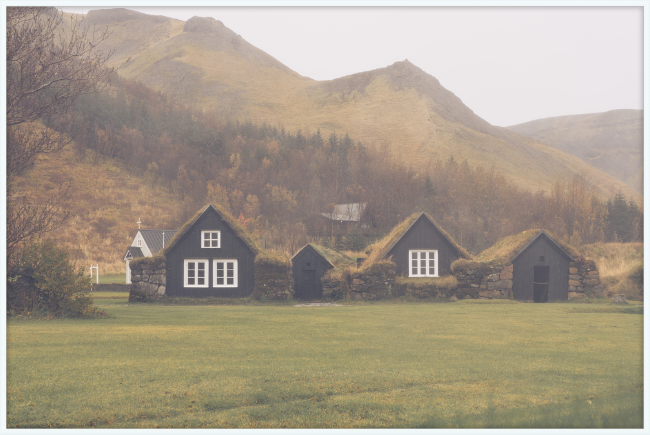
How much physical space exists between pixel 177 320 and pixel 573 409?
1355cm

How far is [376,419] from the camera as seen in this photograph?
712cm

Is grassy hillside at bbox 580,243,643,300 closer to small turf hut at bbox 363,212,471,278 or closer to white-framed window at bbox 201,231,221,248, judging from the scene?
small turf hut at bbox 363,212,471,278

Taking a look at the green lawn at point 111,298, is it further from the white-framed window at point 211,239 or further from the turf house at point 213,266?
the white-framed window at point 211,239

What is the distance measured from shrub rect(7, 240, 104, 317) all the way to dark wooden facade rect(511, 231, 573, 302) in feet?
76.6

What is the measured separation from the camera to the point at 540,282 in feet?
101

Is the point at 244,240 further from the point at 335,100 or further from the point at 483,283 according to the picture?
the point at 335,100

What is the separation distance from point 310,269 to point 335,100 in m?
138

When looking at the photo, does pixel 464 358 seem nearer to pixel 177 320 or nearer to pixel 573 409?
pixel 573 409

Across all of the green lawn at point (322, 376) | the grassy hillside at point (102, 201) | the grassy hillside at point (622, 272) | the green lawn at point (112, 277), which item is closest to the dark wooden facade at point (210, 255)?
the green lawn at point (112, 277)

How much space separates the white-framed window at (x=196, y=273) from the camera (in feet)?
98.3

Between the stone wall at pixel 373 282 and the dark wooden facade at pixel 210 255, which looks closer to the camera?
the stone wall at pixel 373 282

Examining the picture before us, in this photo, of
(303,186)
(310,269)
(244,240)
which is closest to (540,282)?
(310,269)

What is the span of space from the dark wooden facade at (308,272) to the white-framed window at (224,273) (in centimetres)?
427

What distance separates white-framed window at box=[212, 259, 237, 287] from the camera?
30.2 metres
